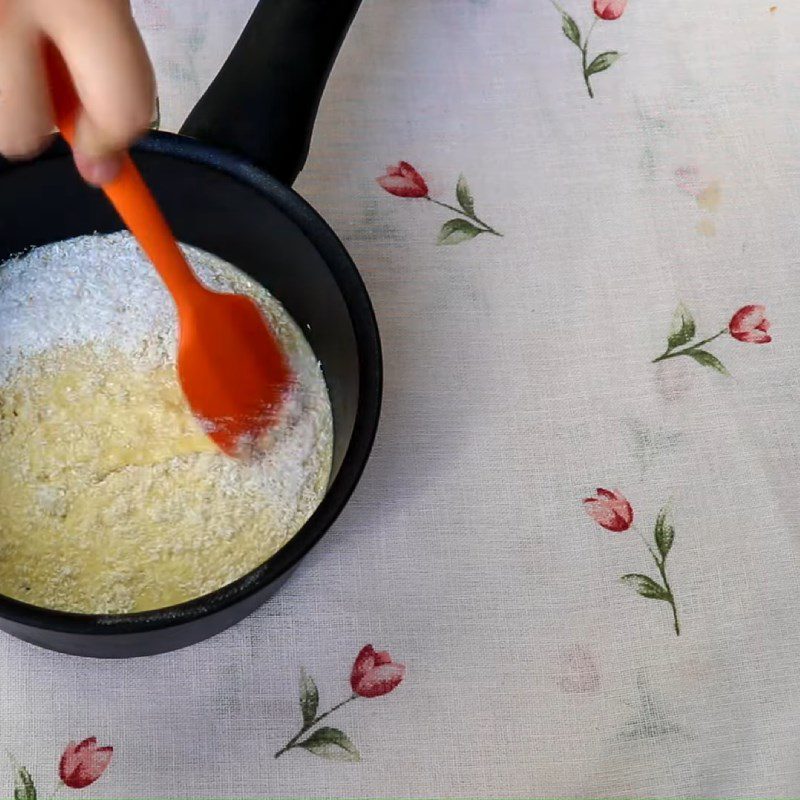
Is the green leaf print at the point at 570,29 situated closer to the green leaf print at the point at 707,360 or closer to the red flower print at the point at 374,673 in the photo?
the green leaf print at the point at 707,360

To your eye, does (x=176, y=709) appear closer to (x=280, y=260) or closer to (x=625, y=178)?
(x=280, y=260)

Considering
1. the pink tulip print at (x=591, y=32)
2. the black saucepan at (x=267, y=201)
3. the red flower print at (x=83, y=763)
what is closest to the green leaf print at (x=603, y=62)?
the pink tulip print at (x=591, y=32)

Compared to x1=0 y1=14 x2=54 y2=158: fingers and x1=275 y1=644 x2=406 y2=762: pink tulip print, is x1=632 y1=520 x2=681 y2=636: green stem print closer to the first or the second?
x1=275 y1=644 x2=406 y2=762: pink tulip print

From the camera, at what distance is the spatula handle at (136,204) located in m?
0.33

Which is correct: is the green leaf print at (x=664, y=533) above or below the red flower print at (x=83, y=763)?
below

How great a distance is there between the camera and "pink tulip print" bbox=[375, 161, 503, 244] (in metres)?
0.66

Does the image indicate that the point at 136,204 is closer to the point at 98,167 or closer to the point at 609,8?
the point at 98,167

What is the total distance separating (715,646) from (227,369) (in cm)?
34

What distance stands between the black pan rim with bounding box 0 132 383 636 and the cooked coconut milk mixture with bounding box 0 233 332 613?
97mm

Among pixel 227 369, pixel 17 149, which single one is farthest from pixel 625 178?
pixel 17 149

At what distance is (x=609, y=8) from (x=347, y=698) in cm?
57

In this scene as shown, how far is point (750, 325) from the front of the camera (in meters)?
0.65

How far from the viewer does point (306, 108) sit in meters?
0.53

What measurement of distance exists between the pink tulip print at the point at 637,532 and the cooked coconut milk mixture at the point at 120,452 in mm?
176
